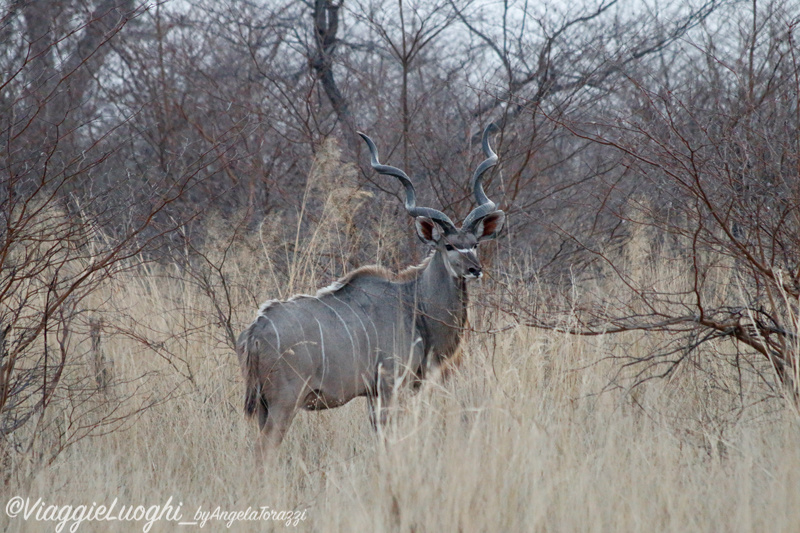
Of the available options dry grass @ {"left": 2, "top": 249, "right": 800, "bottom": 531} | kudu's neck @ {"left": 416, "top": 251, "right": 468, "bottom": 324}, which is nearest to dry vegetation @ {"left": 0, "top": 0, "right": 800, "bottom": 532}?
dry grass @ {"left": 2, "top": 249, "right": 800, "bottom": 531}

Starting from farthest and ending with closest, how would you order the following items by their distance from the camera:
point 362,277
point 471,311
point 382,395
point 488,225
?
point 471,311, point 488,225, point 362,277, point 382,395

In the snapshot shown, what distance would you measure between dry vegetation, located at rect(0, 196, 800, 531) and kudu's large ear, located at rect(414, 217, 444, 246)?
0.72m

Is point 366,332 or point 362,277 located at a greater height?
point 362,277

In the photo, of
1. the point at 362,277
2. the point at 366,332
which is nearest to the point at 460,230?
the point at 362,277

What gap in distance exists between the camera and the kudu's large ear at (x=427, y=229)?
462 centimetres

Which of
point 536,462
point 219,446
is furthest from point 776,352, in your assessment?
point 219,446

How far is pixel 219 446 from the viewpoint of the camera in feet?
13.2

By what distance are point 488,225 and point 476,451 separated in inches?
83.2

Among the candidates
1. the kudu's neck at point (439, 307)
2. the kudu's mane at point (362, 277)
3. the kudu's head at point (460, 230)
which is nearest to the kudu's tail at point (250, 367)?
the kudu's mane at point (362, 277)

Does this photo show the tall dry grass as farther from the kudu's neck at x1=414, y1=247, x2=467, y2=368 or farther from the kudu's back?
the kudu's back

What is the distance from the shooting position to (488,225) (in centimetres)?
479

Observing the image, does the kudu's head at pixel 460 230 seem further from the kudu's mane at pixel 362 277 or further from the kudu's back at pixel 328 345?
the kudu's back at pixel 328 345

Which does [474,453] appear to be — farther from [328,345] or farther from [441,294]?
[441,294]

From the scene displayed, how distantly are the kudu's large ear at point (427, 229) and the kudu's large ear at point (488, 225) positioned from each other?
19 cm
